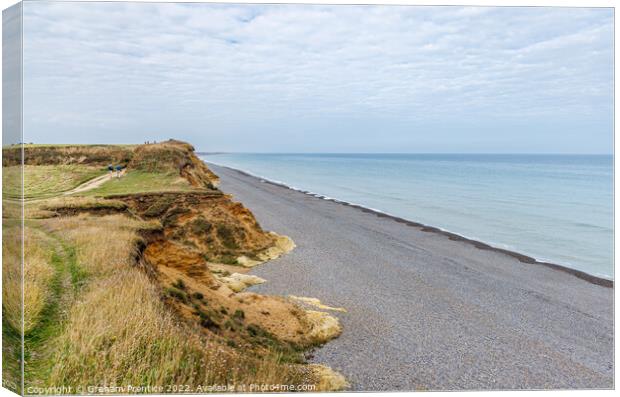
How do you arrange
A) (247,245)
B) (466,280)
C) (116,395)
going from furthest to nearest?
1. (247,245)
2. (466,280)
3. (116,395)

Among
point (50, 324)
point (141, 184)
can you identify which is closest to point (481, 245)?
point (141, 184)

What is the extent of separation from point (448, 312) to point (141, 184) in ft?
38.1

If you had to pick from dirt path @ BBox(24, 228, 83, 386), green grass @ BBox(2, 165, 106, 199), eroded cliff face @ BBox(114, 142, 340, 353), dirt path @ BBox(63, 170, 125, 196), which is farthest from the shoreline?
green grass @ BBox(2, 165, 106, 199)

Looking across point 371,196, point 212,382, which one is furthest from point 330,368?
point 371,196

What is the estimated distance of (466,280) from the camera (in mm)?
17406

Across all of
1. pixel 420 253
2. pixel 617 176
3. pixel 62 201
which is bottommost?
pixel 420 253

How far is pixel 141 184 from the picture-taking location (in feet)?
55.5

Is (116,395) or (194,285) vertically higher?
(194,285)

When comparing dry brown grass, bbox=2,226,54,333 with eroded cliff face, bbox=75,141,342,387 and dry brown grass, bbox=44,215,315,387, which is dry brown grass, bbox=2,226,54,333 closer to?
dry brown grass, bbox=44,215,315,387

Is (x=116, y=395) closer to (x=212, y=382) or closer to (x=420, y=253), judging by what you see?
(x=212, y=382)

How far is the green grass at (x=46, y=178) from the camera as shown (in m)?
8.13

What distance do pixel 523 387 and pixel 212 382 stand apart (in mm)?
6085

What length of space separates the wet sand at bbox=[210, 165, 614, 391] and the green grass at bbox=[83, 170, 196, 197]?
5.00m

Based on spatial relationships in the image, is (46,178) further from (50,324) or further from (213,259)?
(213,259)
